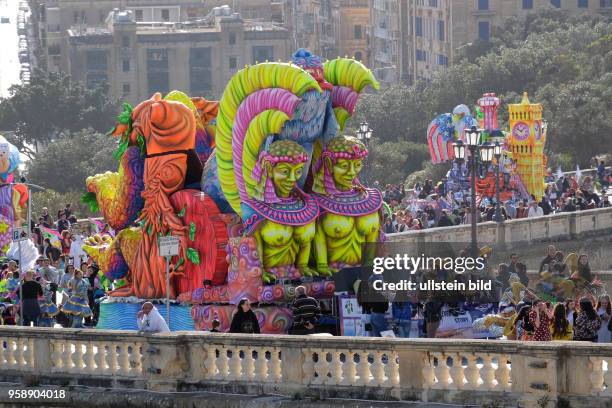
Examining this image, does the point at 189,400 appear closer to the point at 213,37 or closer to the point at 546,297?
the point at 546,297

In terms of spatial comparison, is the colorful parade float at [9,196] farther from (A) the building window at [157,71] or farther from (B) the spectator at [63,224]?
(A) the building window at [157,71]

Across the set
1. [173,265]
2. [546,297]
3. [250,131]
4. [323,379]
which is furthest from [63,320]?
[323,379]

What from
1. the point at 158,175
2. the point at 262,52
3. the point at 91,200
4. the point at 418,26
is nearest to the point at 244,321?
the point at 158,175

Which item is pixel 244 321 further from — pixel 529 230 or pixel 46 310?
pixel 529 230

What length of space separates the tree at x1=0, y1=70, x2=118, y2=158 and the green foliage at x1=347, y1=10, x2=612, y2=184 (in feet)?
85.4

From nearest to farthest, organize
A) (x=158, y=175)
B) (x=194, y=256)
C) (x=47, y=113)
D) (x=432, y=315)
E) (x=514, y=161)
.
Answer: (x=432, y=315)
(x=194, y=256)
(x=158, y=175)
(x=514, y=161)
(x=47, y=113)

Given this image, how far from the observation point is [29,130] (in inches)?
4774

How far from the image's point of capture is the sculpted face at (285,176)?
27469 mm

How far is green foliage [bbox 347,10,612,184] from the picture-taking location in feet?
241

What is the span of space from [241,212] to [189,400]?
21.1ft

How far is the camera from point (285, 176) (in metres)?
27.5

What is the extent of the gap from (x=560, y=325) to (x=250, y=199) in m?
6.45

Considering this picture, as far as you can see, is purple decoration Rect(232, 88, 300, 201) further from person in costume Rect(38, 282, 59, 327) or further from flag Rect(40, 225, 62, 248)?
flag Rect(40, 225, 62, 248)

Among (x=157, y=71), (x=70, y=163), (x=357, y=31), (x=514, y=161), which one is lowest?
(x=514, y=161)
